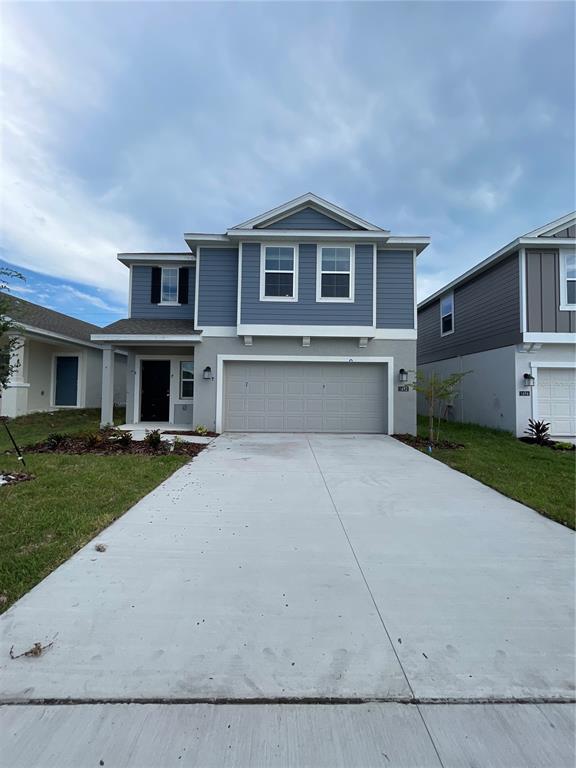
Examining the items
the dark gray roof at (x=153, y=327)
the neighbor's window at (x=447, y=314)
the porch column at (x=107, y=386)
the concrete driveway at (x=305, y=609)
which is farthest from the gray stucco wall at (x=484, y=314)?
the porch column at (x=107, y=386)

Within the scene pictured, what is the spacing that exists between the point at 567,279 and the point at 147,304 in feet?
42.4

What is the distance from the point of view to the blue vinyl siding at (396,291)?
10.7 meters

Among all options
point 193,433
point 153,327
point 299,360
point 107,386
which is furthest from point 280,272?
point 107,386

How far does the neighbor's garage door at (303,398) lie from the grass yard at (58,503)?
3.68m

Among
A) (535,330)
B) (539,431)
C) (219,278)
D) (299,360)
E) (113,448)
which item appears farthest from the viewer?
(219,278)

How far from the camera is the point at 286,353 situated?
10.5 meters

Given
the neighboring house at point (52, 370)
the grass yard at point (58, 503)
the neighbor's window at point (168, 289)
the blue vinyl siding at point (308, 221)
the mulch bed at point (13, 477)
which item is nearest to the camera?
the grass yard at point (58, 503)

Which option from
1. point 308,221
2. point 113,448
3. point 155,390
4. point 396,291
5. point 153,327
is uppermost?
point 308,221

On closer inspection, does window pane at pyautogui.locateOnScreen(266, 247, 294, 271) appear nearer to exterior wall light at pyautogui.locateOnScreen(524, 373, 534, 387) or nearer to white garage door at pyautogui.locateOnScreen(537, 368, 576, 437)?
exterior wall light at pyautogui.locateOnScreen(524, 373, 534, 387)

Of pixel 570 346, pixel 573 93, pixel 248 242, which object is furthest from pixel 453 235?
pixel 248 242

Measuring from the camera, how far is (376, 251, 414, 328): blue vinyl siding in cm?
1066

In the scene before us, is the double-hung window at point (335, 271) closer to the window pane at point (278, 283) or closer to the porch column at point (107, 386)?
the window pane at point (278, 283)

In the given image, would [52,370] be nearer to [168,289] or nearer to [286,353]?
[168,289]

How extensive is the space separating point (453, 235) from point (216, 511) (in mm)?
14443
